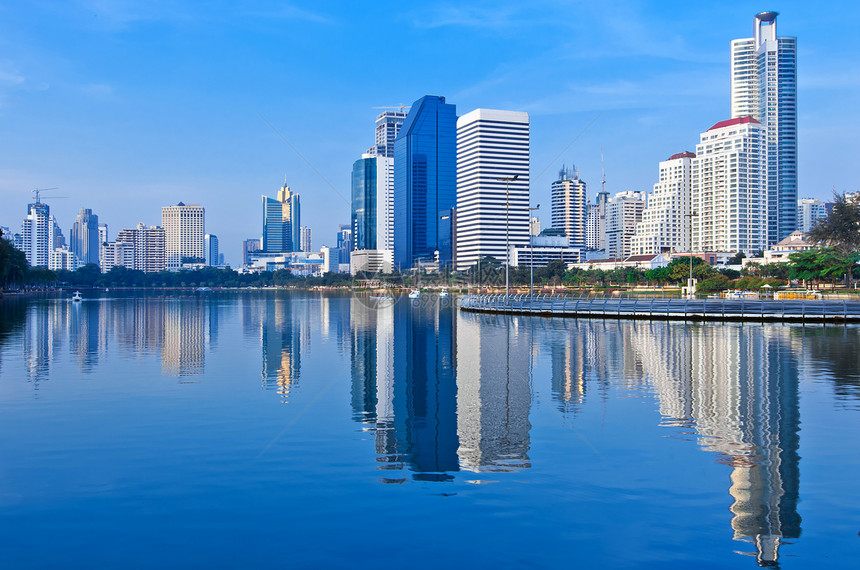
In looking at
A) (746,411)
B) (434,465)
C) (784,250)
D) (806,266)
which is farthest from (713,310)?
(784,250)

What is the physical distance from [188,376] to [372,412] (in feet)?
30.5

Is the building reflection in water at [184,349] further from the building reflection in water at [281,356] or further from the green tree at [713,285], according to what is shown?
the green tree at [713,285]

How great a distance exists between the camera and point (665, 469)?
11.6 meters

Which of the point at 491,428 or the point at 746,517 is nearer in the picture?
the point at 746,517

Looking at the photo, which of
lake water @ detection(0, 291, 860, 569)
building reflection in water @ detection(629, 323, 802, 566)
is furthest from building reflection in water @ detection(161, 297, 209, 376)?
building reflection in water @ detection(629, 323, 802, 566)

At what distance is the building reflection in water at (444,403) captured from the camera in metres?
12.6

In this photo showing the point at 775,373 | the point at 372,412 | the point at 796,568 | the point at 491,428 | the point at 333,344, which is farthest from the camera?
the point at 333,344

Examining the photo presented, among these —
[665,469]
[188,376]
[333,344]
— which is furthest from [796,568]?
[333,344]

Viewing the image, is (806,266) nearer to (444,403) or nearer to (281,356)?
(281,356)

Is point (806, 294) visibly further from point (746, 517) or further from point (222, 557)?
point (222, 557)

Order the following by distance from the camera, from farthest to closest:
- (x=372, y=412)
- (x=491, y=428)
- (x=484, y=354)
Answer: (x=484, y=354) → (x=372, y=412) → (x=491, y=428)

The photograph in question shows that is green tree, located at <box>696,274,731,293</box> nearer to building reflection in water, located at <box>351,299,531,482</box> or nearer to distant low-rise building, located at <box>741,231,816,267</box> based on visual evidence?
distant low-rise building, located at <box>741,231,816,267</box>

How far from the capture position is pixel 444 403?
696 inches

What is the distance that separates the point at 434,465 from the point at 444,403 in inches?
222
